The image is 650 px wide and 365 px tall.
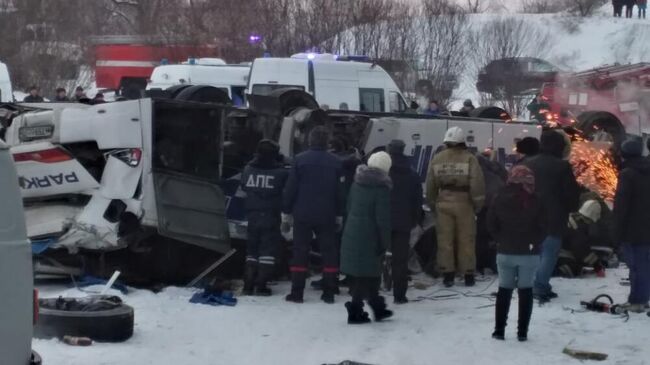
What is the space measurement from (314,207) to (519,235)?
105 inches

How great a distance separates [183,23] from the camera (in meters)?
39.4

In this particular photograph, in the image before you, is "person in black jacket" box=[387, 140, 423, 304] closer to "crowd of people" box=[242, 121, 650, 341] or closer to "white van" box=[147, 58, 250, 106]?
"crowd of people" box=[242, 121, 650, 341]

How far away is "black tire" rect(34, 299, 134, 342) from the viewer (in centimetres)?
943

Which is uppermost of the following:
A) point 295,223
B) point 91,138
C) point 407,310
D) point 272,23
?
point 272,23

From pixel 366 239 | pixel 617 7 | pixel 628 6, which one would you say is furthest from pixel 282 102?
pixel 628 6

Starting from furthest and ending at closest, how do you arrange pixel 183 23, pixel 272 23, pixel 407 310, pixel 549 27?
pixel 549 27
pixel 183 23
pixel 272 23
pixel 407 310

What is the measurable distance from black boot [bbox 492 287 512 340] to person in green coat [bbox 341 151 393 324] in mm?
1232

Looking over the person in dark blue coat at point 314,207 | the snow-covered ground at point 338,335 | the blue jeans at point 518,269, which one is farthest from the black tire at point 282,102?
the blue jeans at point 518,269

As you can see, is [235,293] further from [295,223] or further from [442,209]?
[442,209]

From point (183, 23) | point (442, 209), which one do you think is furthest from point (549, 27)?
point (442, 209)

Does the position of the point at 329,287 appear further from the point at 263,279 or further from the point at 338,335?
the point at 338,335

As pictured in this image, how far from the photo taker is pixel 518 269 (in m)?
9.80

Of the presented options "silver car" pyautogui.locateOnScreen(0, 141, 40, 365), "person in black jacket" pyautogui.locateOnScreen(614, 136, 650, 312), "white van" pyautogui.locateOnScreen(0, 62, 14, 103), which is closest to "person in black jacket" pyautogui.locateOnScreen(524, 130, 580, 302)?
"person in black jacket" pyautogui.locateOnScreen(614, 136, 650, 312)

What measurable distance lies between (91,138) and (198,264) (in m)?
1.77
